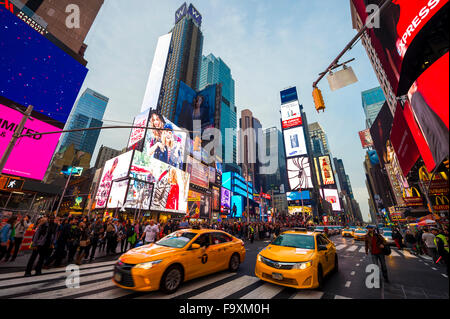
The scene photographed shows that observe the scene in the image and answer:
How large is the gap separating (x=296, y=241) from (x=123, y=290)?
5.63 m

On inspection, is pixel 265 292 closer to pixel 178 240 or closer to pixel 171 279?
pixel 171 279

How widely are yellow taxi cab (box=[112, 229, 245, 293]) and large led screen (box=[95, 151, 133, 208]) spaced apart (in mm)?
34995

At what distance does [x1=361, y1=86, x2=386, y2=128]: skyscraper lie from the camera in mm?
112100

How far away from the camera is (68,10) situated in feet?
118

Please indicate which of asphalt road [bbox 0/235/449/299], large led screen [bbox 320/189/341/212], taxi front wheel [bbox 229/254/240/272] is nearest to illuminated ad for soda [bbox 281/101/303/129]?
large led screen [bbox 320/189/341/212]

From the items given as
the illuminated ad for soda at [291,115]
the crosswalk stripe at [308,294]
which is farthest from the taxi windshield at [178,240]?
the illuminated ad for soda at [291,115]

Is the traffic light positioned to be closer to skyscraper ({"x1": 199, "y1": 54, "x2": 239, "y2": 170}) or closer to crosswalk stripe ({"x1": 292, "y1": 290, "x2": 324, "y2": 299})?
crosswalk stripe ({"x1": 292, "y1": 290, "x2": 324, "y2": 299})

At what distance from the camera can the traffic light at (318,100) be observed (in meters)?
5.90

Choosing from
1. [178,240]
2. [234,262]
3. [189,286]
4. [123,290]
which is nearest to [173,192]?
[234,262]

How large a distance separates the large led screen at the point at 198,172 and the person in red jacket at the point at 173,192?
552 inches
